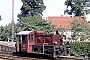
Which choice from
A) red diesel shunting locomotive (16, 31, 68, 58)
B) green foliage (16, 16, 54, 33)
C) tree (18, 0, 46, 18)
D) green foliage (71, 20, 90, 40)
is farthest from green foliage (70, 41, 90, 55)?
tree (18, 0, 46, 18)

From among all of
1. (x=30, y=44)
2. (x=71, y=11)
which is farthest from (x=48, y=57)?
Result: (x=71, y=11)

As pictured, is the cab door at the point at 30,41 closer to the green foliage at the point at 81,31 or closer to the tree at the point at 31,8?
the green foliage at the point at 81,31

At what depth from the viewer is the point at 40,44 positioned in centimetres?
2448

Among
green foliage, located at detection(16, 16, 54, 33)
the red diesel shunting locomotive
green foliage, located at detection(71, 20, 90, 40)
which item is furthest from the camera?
green foliage, located at detection(16, 16, 54, 33)

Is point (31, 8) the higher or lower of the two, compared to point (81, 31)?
higher

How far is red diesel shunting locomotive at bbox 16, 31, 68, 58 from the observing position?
76.6 ft

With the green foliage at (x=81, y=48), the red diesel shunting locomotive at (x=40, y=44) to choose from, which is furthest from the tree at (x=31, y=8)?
the red diesel shunting locomotive at (x=40, y=44)

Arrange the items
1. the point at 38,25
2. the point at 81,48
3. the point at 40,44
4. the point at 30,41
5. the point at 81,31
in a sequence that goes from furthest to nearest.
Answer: the point at 38,25, the point at 81,31, the point at 81,48, the point at 40,44, the point at 30,41

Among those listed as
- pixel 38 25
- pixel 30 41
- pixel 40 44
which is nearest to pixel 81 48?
pixel 40 44

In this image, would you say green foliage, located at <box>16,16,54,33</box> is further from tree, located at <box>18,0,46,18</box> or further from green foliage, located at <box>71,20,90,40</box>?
tree, located at <box>18,0,46,18</box>

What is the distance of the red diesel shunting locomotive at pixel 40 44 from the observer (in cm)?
2334

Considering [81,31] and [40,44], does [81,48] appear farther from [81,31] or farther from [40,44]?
[40,44]

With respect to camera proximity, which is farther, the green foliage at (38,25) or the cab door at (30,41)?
the green foliage at (38,25)

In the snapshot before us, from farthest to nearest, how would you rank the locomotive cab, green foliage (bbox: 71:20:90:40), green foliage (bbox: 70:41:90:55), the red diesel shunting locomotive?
green foliage (bbox: 71:20:90:40) → green foliage (bbox: 70:41:90:55) → the locomotive cab → the red diesel shunting locomotive
